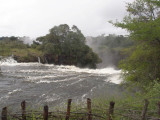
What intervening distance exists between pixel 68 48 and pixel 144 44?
29471 mm

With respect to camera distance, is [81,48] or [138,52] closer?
[138,52]

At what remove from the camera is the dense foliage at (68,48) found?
37562 millimetres

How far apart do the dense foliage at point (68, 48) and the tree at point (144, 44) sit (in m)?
27.7

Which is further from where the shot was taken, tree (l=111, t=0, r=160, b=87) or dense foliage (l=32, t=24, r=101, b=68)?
dense foliage (l=32, t=24, r=101, b=68)

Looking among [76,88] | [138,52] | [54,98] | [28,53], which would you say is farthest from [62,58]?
[138,52]

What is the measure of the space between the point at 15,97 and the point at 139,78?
338 inches

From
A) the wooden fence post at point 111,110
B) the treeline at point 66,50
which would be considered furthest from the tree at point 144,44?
the treeline at point 66,50

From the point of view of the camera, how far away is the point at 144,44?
9148 millimetres

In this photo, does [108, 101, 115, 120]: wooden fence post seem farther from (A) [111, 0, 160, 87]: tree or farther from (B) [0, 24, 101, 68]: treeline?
(B) [0, 24, 101, 68]: treeline

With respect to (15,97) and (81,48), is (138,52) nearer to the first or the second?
(15,97)

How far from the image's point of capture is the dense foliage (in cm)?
3756

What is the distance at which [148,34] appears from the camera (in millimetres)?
7871

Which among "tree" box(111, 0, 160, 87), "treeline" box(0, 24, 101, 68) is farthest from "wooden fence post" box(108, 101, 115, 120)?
"treeline" box(0, 24, 101, 68)

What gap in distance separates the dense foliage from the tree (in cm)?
2772
